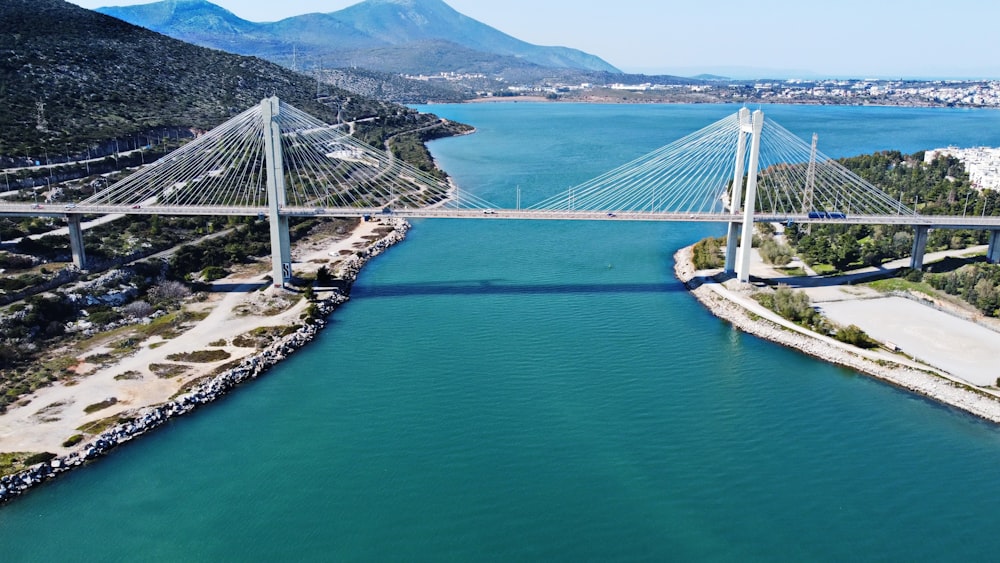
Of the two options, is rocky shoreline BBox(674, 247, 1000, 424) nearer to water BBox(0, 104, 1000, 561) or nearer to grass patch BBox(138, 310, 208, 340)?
water BBox(0, 104, 1000, 561)

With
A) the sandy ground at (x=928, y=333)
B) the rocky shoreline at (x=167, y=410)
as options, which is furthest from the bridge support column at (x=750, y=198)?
the rocky shoreline at (x=167, y=410)

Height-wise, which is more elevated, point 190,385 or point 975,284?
point 975,284

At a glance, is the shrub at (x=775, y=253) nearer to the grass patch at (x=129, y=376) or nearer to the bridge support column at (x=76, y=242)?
the grass patch at (x=129, y=376)

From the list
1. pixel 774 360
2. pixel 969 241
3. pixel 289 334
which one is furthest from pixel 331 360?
pixel 969 241

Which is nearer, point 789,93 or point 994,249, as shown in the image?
point 994,249

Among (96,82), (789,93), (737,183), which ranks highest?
(789,93)

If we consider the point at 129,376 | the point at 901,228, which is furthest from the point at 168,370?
the point at 901,228

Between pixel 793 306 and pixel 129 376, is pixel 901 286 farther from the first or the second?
pixel 129 376
